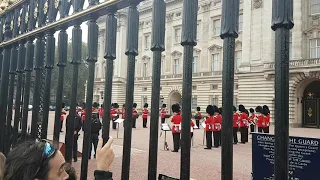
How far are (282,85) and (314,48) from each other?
27330 mm

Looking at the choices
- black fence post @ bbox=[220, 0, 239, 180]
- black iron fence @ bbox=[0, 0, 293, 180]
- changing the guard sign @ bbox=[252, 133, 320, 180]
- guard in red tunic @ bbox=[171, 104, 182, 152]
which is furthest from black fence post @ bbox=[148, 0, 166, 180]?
guard in red tunic @ bbox=[171, 104, 182, 152]

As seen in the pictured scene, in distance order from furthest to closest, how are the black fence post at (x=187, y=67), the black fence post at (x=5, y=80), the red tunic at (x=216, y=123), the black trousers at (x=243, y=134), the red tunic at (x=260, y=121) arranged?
the red tunic at (x=260, y=121) → the black trousers at (x=243, y=134) → the red tunic at (x=216, y=123) → the black fence post at (x=5, y=80) → the black fence post at (x=187, y=67)

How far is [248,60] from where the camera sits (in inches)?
1146

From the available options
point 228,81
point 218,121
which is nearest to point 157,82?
point 228,81

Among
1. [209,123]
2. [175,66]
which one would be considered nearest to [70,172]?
[209,123]

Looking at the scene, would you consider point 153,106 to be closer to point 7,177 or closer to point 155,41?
point 155,41

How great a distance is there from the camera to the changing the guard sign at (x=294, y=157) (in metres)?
2.60

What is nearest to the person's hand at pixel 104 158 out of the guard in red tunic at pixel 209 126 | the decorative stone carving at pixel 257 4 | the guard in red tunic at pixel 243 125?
the guard in red tunic at pixel 209 126

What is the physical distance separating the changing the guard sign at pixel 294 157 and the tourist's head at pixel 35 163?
197 cm

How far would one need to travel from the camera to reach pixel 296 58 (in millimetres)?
25719

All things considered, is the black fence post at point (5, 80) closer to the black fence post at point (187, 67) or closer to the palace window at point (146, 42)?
the black fence post at point (187, 67)

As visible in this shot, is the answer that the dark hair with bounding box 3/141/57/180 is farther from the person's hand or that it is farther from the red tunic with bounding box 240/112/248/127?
the red tunic with bounding box 240/112/248/127

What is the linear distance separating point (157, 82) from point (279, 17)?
83 cm

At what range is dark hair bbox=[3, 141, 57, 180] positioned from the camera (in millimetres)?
1337
